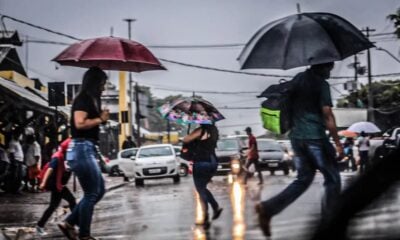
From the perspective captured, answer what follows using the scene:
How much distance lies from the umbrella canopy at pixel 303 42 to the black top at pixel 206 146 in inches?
107

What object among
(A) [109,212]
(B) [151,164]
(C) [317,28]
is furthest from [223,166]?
(C) [317,28]

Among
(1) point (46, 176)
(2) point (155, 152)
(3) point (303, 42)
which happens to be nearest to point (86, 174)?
(1) point (46, 176)

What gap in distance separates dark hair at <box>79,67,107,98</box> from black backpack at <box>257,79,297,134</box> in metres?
1.59

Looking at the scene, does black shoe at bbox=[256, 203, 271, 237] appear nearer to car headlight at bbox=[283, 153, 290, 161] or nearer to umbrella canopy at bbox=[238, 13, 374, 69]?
umbrella canopy at bbox=[238, 13, 374, 69]

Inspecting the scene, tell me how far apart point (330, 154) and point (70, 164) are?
2356mm

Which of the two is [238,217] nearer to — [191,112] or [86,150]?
[191,112]

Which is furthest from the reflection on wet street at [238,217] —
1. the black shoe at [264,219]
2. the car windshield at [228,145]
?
the car windshield at [228,145]

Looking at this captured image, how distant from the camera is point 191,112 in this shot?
1102cm

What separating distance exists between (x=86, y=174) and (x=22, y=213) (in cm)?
623

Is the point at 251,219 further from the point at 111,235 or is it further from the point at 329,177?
the point at 329,177

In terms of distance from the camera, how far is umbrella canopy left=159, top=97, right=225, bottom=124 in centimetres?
1073

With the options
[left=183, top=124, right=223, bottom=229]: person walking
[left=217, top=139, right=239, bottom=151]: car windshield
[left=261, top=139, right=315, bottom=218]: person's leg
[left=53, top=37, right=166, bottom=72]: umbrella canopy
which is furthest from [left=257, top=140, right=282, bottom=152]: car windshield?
[left=261, top=139, right=315, bottom=218]: person's leg

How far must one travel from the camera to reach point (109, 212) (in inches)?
487

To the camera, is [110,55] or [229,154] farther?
[229,154]
